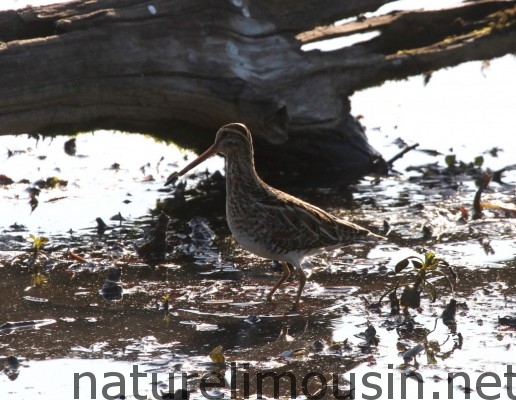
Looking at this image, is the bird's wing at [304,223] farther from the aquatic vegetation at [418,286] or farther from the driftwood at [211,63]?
the driftwood at [211,63]

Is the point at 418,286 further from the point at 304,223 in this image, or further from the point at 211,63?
the point at 211,63

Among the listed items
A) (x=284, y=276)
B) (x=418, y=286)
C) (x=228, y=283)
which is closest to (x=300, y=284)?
(x=284, y=276)

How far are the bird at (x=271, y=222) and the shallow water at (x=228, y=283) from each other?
29cm

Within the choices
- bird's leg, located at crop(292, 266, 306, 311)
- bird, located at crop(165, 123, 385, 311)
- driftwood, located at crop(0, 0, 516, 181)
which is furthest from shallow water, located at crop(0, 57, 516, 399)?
driftwood, located at crop(0, 0, 516, 181)

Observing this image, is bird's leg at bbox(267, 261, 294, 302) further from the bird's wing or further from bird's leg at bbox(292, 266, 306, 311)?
the bird's wing

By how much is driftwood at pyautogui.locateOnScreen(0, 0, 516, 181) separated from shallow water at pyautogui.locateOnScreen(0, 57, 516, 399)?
0.83m

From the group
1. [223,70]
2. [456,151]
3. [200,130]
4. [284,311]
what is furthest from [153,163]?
[284,311]

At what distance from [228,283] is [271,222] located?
596 millimetres

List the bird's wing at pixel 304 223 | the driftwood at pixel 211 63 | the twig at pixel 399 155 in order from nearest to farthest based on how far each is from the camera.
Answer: the bird's wing at pixel 304 223
the driftwood at pixel 211 63
the twig at pixel 399 155

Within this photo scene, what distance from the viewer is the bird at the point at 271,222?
783 centimetres

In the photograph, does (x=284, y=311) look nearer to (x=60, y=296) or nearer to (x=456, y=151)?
(x=60, y=296)

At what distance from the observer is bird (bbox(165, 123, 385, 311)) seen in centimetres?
783

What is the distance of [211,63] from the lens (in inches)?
371

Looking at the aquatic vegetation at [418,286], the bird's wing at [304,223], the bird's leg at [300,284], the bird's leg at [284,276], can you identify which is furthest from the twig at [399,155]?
the aquatic vegetation at [418,286]
